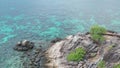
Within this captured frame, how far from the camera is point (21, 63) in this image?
3312 inches

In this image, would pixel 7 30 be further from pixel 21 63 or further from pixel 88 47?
pixel 88 47

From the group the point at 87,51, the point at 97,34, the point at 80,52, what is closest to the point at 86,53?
the point at 87,51

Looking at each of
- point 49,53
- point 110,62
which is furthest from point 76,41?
point 110,62

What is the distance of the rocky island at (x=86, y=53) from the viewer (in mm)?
75000

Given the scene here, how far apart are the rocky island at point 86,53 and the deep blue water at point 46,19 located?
36.9 feet

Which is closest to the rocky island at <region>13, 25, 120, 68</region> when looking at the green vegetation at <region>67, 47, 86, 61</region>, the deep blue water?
the green vegetation at <region>67, 47, 86, 61</region>

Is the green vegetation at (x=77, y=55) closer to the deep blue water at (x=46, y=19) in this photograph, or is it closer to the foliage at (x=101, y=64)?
the foliage at (x=101, y=64)

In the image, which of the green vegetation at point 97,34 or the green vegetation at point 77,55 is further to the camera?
the green vegetation at point 97,34

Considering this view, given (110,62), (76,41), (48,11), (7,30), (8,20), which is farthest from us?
(48,11)

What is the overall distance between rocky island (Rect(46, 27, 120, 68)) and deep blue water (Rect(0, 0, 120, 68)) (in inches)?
442

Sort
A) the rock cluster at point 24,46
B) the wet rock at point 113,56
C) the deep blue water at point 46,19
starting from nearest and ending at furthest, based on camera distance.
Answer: the wet rock at point 113,56 < the rock cluster at point 24,46 < the deep blue water at point 46,19

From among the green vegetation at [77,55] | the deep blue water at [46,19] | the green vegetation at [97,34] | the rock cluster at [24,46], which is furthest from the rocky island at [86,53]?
the deep blue water at [46,19]

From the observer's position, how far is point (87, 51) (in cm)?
8319

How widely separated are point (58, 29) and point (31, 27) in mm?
11370
